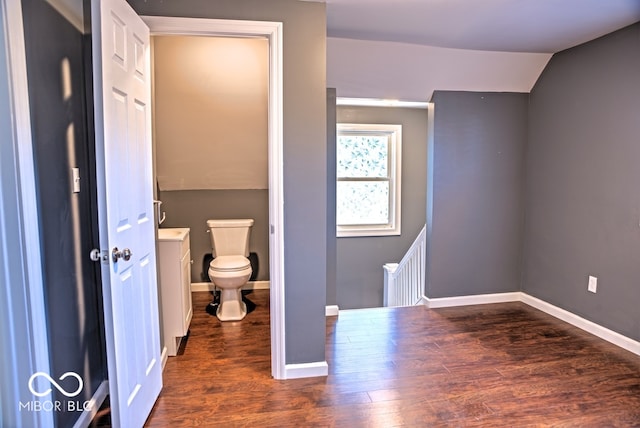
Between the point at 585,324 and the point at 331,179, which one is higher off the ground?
the point at 331,179

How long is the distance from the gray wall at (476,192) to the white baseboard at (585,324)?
1.01 feet

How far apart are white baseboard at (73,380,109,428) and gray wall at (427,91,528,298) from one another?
9.02ft

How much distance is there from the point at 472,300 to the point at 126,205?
3.25m

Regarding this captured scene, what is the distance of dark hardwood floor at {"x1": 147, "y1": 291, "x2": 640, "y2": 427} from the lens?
202 cm

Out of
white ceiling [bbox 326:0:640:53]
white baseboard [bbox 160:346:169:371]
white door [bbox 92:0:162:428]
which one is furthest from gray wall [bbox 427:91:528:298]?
white door [bbox 92:0:162:428]

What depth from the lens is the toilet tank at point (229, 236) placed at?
12.3ft

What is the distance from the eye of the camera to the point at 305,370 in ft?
7.93

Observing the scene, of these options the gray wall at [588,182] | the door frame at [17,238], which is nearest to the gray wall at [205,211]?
the door frame at [17,238]

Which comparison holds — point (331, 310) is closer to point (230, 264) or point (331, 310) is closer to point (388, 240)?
point (230, 264)

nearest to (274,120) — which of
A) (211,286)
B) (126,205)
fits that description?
(126,205)

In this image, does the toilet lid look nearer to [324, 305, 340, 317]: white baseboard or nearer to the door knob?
[324, 305, 340, 317]: white baseboard

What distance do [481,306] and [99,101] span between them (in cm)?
354

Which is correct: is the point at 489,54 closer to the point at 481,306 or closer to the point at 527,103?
the point at 527,103

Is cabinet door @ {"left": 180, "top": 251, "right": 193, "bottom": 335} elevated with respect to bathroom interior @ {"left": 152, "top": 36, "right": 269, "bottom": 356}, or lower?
lower
